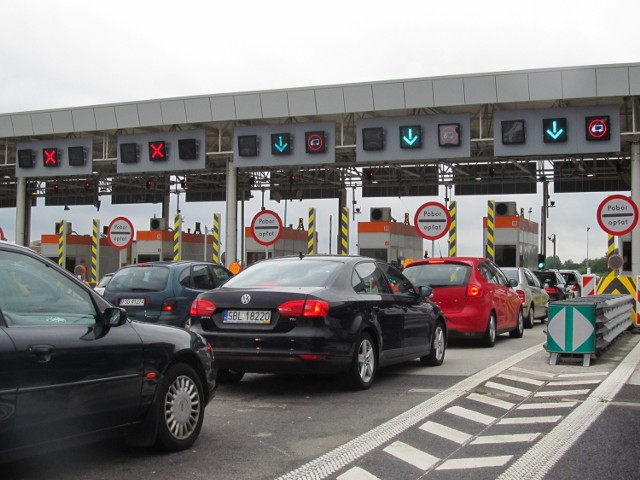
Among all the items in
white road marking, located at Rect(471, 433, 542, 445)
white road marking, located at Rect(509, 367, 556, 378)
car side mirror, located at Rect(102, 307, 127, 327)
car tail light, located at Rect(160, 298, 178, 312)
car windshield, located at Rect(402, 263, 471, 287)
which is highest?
car windshield, located at Rect(402, 263, 471, 287)

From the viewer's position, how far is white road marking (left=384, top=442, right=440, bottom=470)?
545cm

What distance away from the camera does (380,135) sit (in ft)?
83.5

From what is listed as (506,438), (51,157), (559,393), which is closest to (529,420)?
(506,438)

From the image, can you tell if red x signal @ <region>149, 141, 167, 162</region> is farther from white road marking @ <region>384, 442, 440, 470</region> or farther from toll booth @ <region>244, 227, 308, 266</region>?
white road marking @ <region>384, 442, 440, 470</region>

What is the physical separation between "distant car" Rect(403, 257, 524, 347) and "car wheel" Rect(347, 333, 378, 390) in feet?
16.1

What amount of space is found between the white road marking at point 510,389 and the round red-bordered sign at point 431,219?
9.42 metres

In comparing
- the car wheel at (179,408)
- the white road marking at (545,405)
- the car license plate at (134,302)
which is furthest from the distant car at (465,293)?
the car wheel at (179,408)

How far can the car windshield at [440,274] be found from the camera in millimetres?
13656

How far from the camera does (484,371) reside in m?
10.2

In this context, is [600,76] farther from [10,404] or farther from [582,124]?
[10,404]

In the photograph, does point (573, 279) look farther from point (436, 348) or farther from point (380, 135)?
point (436, 348)

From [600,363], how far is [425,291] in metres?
2.56

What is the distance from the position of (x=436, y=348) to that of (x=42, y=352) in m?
7.05

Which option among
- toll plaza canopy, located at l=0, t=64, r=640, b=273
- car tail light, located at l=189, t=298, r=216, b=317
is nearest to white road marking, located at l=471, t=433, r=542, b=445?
car tail light, located at l=189, t=298, r=216, b=317
